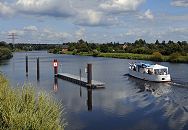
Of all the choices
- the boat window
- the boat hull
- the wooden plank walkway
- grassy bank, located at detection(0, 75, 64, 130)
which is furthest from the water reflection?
grassy bank, located at detection(0, 75, 64, 130)

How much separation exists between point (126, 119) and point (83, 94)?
14.1 metres

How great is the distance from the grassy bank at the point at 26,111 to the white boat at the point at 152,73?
39.3 meters

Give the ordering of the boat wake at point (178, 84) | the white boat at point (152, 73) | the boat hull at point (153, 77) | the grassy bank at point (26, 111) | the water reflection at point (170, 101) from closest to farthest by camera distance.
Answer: the grassy bank at point (26, 111) < the water reflection at point (170, 101) < the boat wake at point (178, 84) < the boat hull at point (153, 77) < the white boat at point (152, 73)

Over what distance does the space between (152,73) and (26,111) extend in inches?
1724

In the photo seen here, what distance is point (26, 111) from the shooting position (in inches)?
599

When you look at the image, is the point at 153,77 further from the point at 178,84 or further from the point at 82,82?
the point at 82,82

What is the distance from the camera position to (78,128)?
28.0m

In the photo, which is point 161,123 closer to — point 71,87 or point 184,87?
point 184,87

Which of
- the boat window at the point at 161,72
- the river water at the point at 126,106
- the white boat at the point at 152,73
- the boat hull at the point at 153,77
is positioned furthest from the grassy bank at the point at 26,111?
the boat window at the point at 161,72

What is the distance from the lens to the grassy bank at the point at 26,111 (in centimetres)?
1430

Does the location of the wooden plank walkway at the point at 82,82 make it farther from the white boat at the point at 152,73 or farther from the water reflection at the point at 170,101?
the white boat at the point at 152,73

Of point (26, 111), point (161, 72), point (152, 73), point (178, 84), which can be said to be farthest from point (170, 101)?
point (26, 111)

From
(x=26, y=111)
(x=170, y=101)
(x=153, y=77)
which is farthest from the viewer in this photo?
(x=153, y=77)

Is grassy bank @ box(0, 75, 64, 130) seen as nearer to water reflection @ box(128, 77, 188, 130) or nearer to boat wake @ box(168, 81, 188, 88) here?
water reflection @ box(128, 77, 188, 130)
